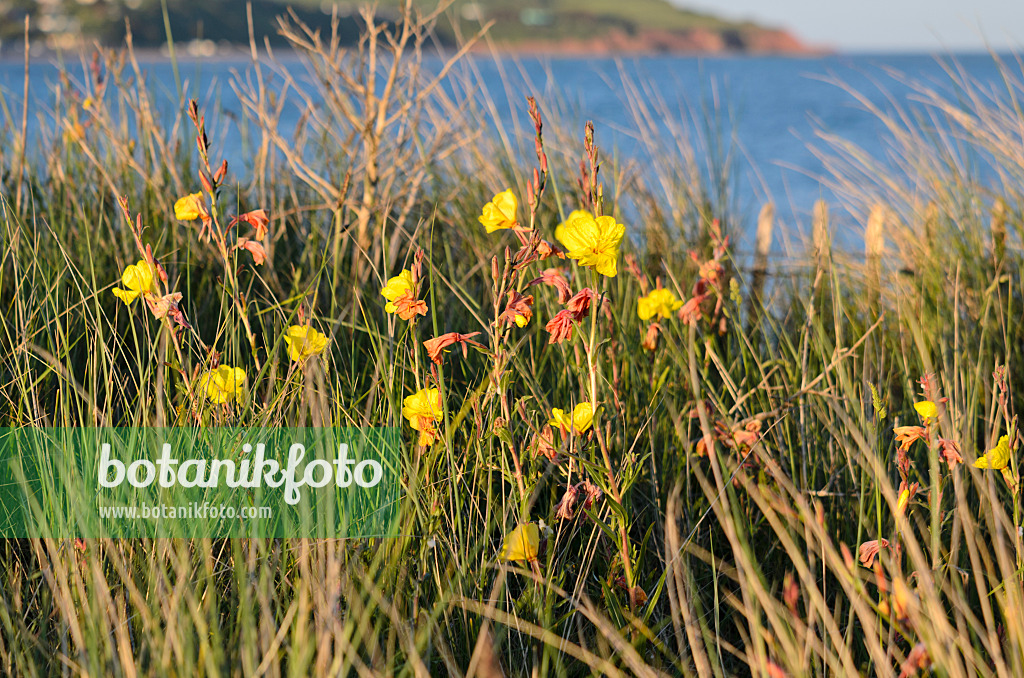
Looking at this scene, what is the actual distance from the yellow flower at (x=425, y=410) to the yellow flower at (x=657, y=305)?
636 millimetres

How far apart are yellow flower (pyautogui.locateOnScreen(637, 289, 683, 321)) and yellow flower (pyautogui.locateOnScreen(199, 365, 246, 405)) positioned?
812 millimetres

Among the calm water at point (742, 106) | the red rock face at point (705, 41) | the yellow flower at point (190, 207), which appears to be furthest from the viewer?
the red rock face at point (705, 41)

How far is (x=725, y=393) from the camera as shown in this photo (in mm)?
1704

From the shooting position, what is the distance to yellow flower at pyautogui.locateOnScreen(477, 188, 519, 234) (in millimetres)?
1140

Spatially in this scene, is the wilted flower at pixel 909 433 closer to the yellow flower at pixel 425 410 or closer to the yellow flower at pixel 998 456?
the yellow flower at pixel 998 456

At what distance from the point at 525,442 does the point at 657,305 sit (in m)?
0.53

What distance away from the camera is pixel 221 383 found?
3.92ft

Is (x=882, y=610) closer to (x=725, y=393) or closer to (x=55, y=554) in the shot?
(x=725, y=393)

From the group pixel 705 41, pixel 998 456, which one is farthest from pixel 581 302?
pixel 705 41

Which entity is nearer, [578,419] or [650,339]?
[578,419]

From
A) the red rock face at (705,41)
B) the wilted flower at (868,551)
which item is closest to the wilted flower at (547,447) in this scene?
the wilted flower at (868,551)

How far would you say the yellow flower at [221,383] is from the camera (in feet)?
3.87

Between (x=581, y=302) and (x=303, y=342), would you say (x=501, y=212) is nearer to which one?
(x=581, y=302)

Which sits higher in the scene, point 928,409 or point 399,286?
point 399,286
